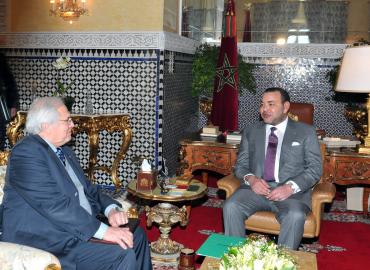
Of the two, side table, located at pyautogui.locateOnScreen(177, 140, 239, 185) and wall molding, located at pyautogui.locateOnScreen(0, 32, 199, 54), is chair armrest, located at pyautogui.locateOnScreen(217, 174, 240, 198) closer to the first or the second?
side table, located at pyautogui.locateOnScreen(177, 140, 239, 185)

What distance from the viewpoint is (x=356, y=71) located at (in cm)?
408

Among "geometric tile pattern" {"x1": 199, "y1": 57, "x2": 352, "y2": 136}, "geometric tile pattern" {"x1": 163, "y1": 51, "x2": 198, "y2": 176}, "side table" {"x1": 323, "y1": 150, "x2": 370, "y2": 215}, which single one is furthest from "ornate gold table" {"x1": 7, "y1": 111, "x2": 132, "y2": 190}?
"geometric tile pattern" {"x1": 199, "y1": 57, "x2": 352, "y2": 136}

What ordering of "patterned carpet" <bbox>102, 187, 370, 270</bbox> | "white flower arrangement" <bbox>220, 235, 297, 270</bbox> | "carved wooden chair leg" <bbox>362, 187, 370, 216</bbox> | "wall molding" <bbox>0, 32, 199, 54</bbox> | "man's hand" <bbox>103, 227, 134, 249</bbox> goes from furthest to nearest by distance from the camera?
"wall molding" <bbox>0, 32, 199, 54</bbox>, "carved wooden chair leg" <bbox>362, 187, 370, 216</bbox>, "patterned carpet" <bbox>102, 187, 370, 270</bbox>, "man's hand" <bbox>103, 227, 134, 249</bbox>, "white flower arrangement" <bbox>220, 235, 297, 270</bbox>

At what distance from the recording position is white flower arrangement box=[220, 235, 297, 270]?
7.30 feet

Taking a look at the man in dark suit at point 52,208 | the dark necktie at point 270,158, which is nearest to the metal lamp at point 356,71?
the dark necktie at point 270,158

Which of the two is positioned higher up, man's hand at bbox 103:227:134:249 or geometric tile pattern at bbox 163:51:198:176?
geometric tile pattern at bbox 163:51:198:176

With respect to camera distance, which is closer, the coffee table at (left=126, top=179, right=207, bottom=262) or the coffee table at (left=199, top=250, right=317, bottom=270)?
the coffee table at (left=199, top=250, right=317, bottom=270)

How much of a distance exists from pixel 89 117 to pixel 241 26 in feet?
11.1

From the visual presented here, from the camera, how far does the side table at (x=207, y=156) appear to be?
17.4ft

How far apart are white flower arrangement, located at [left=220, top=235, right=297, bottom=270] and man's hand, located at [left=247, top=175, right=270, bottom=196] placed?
5.70ft

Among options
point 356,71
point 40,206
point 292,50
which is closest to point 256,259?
point 40,206

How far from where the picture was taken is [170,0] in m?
6.48

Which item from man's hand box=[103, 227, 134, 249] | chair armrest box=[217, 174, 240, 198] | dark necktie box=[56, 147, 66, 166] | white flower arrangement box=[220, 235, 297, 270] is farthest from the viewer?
chair armrest box=[217, 174, 240, 198]

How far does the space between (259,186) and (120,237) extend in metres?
1.54
